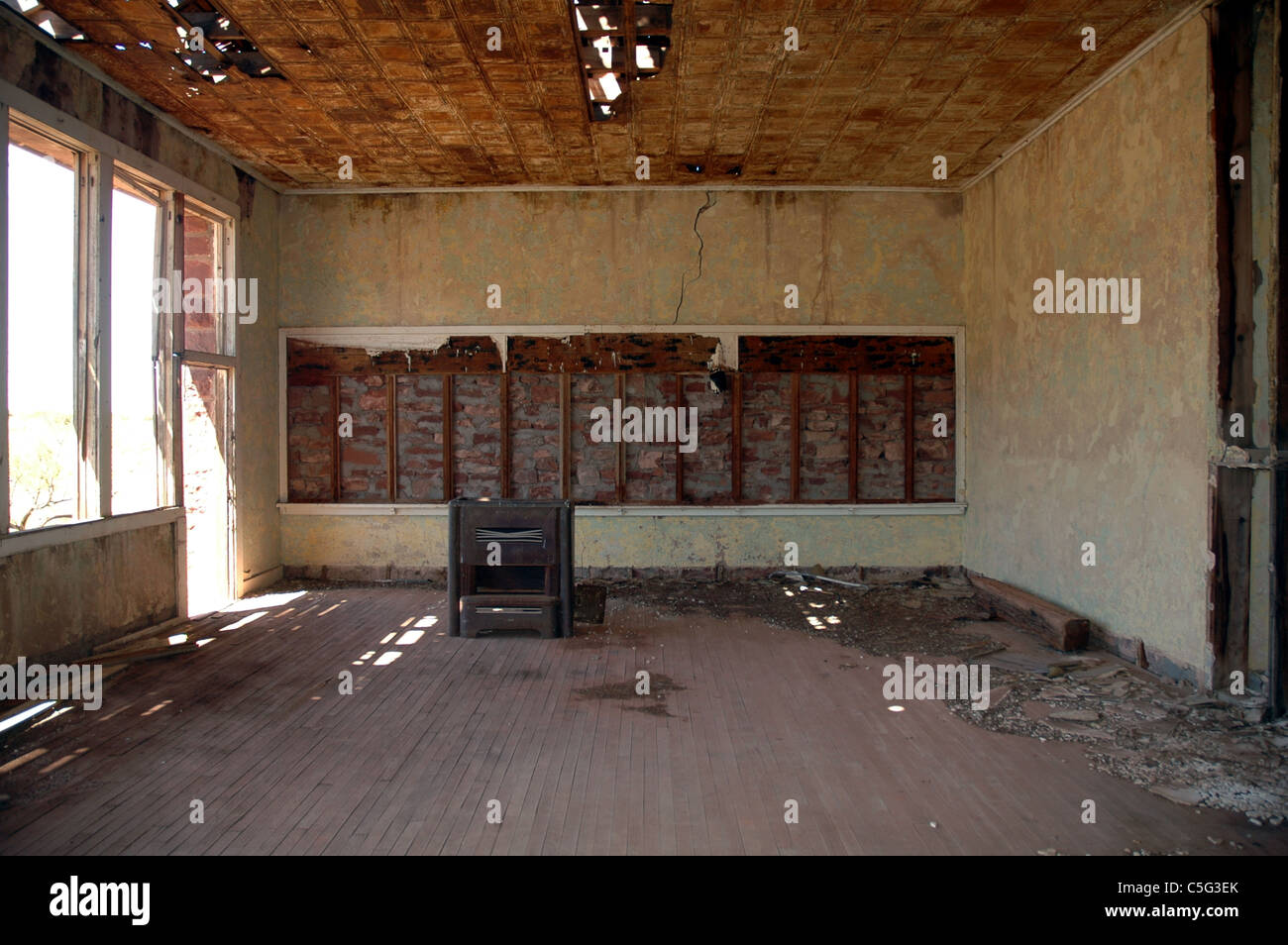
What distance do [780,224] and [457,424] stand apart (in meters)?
3.67

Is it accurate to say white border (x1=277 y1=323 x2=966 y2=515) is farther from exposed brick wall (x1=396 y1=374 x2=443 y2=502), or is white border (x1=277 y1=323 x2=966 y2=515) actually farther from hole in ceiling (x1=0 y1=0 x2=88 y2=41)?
hole in ceiling (x1=0 y1=0 x2=88 y2=41)

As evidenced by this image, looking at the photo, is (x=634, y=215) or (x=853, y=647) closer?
(x=853, y=647)

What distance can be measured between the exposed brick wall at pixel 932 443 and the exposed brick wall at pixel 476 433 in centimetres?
405

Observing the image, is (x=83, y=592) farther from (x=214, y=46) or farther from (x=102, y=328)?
(x=214, y=46)

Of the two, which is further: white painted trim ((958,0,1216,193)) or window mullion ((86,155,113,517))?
window mullion ((86,155,113,517))

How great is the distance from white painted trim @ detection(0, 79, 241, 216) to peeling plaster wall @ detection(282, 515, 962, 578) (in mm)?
3022

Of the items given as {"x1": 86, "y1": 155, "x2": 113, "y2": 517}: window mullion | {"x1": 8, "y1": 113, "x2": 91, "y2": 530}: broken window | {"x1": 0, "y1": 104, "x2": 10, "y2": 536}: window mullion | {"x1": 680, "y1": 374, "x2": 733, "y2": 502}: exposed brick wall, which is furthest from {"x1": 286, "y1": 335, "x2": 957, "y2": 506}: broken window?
{"x1": 0, "y1": 104, "x2": 10, "y2": 536}: window mullion

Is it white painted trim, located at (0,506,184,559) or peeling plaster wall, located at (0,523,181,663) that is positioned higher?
white painted trim, located at (0,506,184,559)

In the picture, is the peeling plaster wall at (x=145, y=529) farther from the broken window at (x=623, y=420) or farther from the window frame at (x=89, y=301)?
the broken window at (x=623, y=420)

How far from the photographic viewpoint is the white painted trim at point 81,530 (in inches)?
180

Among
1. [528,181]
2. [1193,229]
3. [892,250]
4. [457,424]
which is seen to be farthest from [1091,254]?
[457,424]

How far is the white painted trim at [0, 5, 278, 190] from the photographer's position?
4562 millimetres

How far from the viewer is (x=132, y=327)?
579cm

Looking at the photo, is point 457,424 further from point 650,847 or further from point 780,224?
point 650,847
